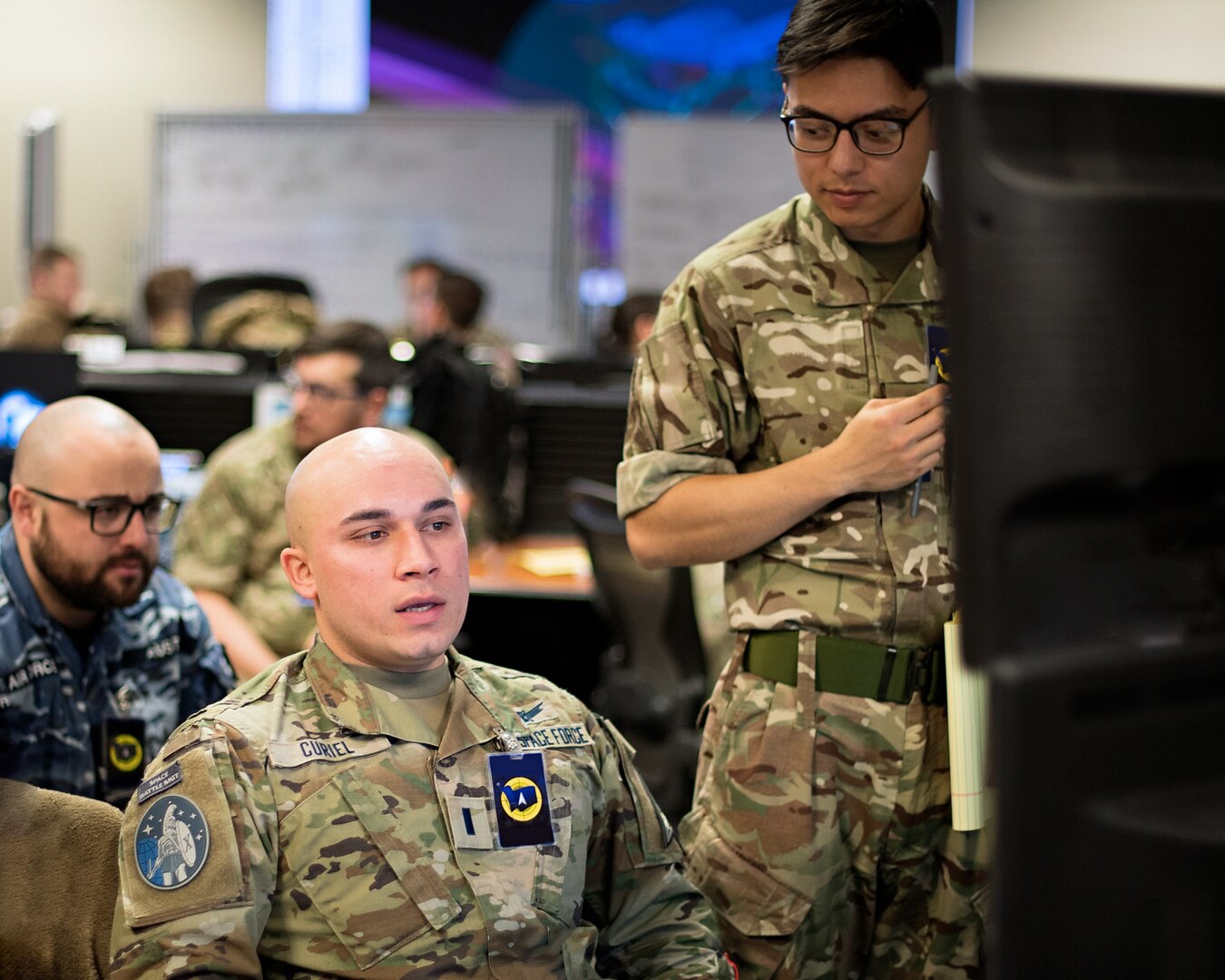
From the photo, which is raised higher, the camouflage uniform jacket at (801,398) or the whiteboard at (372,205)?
the whiteboard at (372,205)

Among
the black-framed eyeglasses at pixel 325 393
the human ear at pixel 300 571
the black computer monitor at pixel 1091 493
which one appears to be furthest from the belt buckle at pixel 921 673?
the black-framed eyeglasses at pixel 325 393

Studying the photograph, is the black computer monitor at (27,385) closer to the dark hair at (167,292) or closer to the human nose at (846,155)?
the human nose at (846,155)

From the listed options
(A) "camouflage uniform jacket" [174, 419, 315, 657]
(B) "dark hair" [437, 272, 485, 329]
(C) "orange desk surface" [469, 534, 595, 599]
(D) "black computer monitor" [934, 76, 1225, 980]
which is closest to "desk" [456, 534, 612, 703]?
(C) "orange desk surface" [469, 534, 595, 599]

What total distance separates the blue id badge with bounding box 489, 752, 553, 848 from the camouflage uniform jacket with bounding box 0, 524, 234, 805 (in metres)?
0.75

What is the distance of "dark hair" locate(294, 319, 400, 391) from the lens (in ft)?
10.6

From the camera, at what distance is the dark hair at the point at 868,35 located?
4.65 feet

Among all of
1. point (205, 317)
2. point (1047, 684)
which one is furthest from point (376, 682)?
point (205, 317)

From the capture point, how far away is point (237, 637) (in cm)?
286

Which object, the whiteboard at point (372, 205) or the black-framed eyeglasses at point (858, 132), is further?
the whiteboard at point (372, 205)

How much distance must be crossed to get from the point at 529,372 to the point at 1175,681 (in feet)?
11.6

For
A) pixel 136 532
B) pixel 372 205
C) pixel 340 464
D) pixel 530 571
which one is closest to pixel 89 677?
pixel 136 532

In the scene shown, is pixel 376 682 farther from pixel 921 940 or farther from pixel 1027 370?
pixel 1027 370

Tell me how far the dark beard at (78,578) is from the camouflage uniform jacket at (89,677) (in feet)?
0.10

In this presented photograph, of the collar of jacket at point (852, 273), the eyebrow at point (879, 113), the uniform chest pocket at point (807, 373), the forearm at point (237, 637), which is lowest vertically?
the forearm at point (237, 637)
